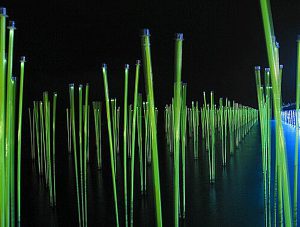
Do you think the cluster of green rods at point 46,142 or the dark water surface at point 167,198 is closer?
the dark water surface at point 167,198

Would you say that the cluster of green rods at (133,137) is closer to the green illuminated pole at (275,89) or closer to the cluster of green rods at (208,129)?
the cluster of green rods at (208,129)

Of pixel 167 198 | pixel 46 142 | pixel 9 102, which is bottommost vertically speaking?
pixel 167 198

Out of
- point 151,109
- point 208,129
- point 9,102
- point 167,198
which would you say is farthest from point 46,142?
point 208,129

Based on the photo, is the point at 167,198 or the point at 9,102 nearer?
the point at 9,102

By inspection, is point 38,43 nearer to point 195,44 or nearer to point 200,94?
point 195,44

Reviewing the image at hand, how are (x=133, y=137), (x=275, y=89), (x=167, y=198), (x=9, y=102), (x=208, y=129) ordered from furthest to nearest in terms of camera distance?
(x=208, y=129)
(x=167, y=198)
(x=133, y=137)
(x=9, y=102)
(x=275, y=89)

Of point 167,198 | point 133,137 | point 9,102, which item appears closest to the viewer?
point 9,102

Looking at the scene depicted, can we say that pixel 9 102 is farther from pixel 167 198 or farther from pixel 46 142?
pixel 167 198

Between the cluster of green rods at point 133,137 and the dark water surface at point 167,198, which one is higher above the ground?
the cluster of green rods at point 133,137

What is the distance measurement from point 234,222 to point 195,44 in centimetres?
362

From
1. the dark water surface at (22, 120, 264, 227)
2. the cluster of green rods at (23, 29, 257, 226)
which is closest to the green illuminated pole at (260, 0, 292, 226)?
the cluster of green rods at (23, 29, 257, 226)

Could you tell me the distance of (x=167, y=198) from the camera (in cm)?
188

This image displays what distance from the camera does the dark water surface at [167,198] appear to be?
4.98ft

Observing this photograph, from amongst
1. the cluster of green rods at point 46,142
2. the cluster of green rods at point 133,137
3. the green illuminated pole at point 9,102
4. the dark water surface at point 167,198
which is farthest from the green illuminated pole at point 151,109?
the cluster of green rods at point 46,142
